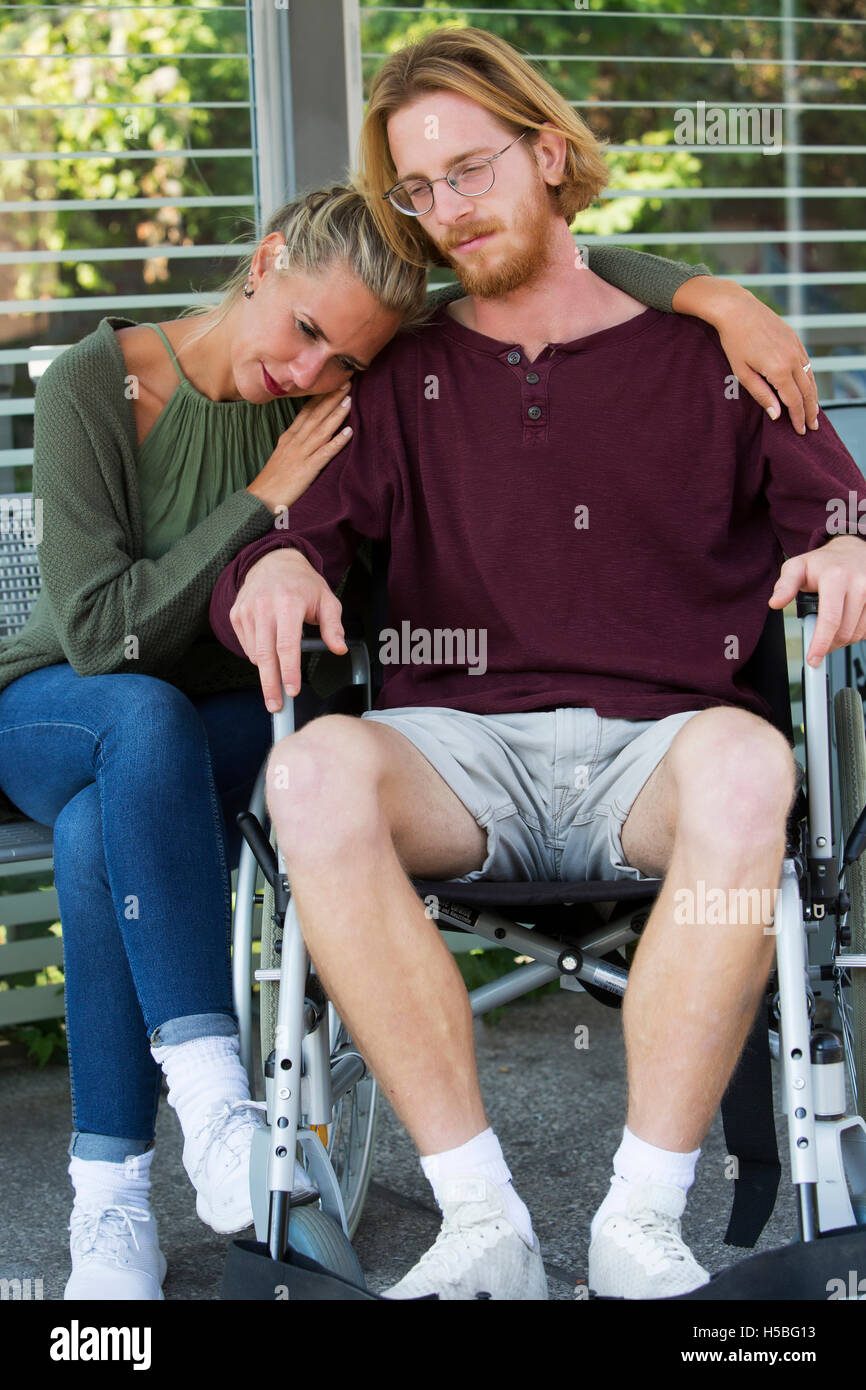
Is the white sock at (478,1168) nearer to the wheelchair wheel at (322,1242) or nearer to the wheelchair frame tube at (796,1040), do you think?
the wheelchair wheel at (322,1242)

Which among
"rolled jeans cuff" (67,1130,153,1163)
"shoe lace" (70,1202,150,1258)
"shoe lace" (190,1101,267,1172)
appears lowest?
"shoe lace" (70,1202,150,1258)

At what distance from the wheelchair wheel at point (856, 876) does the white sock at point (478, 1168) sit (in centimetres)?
66

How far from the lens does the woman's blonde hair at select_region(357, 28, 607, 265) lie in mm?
2412

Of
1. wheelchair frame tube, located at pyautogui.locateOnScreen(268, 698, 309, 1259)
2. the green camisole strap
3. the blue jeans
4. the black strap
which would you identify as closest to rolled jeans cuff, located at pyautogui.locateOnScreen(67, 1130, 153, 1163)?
the blue jeans

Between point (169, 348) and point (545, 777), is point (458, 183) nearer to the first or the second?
point (169, 348)

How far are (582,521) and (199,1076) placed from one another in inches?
39.9

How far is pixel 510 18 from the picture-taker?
12.5ft

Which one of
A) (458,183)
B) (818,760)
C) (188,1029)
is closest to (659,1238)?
(818,760)

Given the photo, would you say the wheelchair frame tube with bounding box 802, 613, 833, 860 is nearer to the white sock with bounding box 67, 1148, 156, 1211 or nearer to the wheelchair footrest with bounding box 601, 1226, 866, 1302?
the wheelchair footrest with bounding box 601, 1226, 866, 1302

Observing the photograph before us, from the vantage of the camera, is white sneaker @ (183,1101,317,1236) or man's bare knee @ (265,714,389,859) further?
white sneaker @ (183,1101,317,1236)

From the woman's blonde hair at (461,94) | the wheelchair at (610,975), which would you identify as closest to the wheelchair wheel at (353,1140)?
the wheelchair at (610,975)

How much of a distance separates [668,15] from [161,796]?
8.96 ft

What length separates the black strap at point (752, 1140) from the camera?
2055 mm
